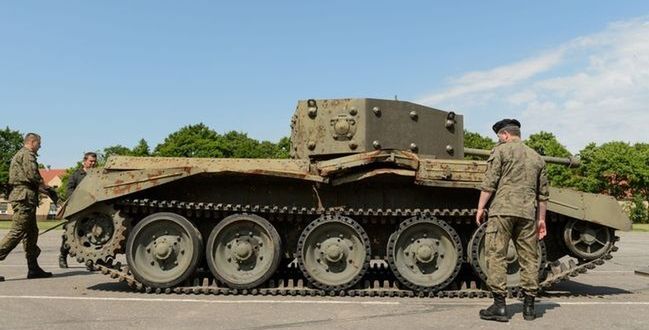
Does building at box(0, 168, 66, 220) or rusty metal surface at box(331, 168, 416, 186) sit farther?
building at box(0, 168, 66, 220)

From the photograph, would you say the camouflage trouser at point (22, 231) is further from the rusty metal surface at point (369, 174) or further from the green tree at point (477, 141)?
the green tree at point (477, 141)

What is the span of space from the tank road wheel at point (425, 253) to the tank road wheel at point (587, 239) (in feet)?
5.26

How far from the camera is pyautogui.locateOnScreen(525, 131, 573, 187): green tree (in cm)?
5612

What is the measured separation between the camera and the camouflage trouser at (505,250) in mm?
6348

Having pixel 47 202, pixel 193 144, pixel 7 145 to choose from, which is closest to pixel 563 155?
pixel 193 144

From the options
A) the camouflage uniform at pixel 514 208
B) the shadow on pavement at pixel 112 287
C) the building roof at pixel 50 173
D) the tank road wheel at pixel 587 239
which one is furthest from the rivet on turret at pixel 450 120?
the building roof at pixel 50 173

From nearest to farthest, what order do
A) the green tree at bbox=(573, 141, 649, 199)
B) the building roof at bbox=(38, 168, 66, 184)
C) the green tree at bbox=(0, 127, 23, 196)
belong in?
the green tree at bbox=(573, 141, 649, 199), the green tree at bbox=(0, 127, 23, 196), the building roof at bbox=(38, 168, 66, 184)

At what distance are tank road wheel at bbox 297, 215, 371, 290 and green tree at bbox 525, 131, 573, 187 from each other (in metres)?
49.1

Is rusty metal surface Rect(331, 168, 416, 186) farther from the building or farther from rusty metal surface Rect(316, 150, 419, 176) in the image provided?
the building

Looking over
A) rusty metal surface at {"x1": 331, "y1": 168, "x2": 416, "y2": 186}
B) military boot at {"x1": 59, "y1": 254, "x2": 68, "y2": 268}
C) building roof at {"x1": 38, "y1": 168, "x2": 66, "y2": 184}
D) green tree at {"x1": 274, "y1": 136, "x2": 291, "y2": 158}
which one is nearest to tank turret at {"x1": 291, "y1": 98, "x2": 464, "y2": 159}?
rusty metal surface at {"x1": 331, "y1": 168, "x2": 416, "y2": 186}

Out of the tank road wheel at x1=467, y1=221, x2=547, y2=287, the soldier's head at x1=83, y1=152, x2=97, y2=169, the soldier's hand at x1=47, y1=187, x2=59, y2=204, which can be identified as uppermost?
the soldier's head at x1=83, y1=152, x2=97, y2=169

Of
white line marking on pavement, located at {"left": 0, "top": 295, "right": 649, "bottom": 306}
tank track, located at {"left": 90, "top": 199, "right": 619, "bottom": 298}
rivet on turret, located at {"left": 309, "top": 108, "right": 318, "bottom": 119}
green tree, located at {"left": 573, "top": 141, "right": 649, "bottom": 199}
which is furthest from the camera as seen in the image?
green tree, located at {"left": 573, "top": 141, "right": 649, "bottom": 199}

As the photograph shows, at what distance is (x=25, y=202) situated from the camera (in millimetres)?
9398

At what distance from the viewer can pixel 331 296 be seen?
7891 mm
